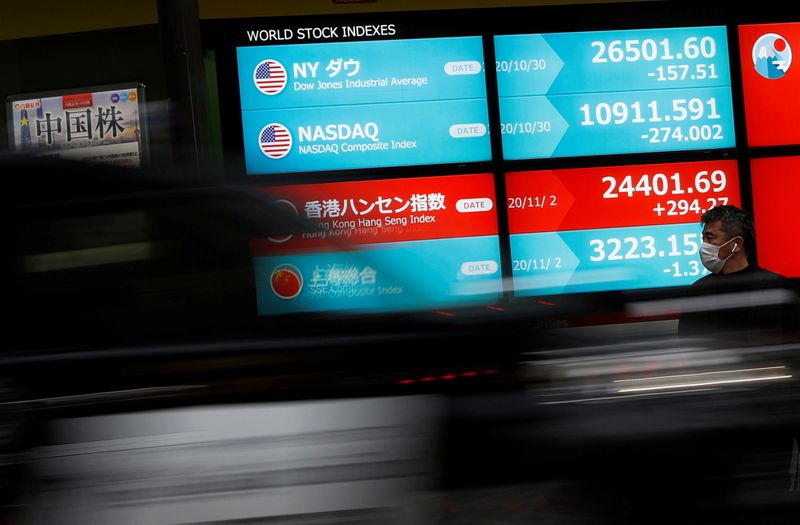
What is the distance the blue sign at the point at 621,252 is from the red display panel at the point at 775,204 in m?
0.54

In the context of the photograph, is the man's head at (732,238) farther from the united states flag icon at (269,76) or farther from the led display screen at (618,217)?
the united states flag icon at (269,76)

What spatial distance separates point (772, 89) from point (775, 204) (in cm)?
88

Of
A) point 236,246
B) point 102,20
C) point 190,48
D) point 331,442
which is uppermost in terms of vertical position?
point 102,20

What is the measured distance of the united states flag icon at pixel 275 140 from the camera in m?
7.23

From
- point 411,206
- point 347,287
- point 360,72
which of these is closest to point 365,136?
point 360,72

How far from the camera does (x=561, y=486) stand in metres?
1.78

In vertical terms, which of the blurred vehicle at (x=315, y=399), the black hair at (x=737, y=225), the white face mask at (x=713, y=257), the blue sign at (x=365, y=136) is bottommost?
the blurred vehicle at (x=315, y=399)

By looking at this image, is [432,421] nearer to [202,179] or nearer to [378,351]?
[378,351]

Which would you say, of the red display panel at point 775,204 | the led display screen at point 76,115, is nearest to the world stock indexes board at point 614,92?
the red display panel at point 775,204

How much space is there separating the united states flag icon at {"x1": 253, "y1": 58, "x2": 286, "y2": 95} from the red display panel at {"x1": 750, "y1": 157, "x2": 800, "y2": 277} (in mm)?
3626

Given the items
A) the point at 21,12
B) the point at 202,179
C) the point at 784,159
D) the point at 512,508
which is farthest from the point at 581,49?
the point at 512,508

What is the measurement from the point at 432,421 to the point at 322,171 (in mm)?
5610

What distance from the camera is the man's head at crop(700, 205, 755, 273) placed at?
4.41 meters

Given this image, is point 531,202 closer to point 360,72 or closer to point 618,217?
point 618,217
